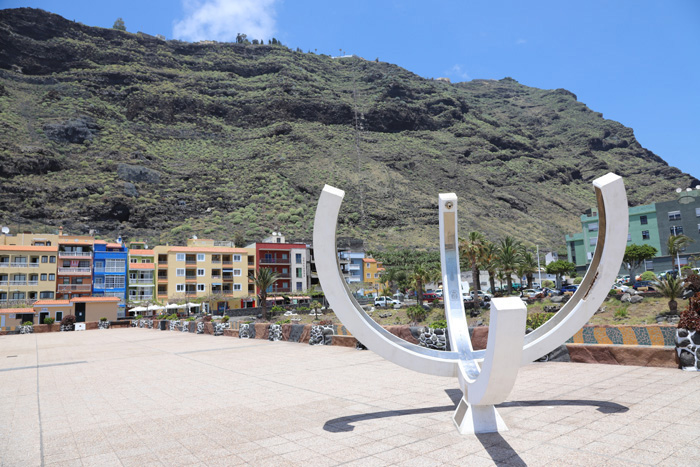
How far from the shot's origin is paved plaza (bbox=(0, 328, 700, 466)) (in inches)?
207

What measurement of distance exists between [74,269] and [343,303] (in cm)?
5508

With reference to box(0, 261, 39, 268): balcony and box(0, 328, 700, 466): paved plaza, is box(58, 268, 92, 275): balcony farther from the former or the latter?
box(0, 328, 700, 466): paved plaza

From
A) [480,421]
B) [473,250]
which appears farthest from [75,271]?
[480,421]

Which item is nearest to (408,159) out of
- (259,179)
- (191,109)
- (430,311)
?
(259,179)

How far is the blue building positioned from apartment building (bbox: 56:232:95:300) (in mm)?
749

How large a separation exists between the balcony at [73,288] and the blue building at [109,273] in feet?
2.75

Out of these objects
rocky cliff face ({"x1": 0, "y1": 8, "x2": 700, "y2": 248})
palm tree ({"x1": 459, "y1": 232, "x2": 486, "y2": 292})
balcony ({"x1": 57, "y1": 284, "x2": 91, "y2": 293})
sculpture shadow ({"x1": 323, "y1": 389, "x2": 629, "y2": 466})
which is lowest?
sculpture shadow ({"x1": 323, "y1": 389, "x2": 629, "y2": 466})

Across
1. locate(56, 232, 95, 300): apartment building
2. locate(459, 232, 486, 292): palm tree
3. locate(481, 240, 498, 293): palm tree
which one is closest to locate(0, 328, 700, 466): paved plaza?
locate(459, 232, 486, 292): palm tree

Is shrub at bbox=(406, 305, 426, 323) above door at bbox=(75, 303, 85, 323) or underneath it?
underneath

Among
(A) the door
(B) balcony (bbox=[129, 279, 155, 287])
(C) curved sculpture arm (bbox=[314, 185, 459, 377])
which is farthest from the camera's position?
(B) balcony (bbox=[129, 279, 155, 287])

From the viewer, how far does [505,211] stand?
350ft

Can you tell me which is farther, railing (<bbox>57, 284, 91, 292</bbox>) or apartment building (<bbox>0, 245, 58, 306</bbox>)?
railing (<bbox>57, 284, 91, 292</bbox>)

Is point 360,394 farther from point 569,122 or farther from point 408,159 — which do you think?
point 569,122

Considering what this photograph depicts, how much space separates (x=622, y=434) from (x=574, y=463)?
1183 mm
